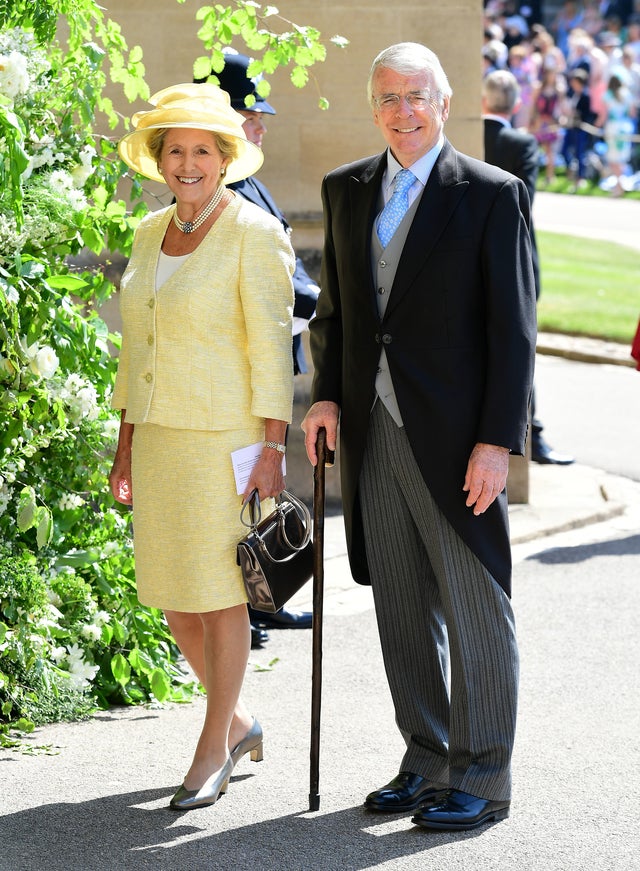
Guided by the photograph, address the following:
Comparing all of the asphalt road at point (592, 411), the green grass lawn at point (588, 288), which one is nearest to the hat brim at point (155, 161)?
the asphalt road at point (592, 411)

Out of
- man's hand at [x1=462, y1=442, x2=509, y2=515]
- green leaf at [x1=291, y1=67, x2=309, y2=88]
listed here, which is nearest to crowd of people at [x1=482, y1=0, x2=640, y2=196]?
green leaf at [x1=291, y1=67, x2=309, y2=88]

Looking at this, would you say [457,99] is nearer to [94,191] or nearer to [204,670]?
[94,191]

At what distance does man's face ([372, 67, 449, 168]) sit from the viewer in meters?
3.84

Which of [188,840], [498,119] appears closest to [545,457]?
[498,119]

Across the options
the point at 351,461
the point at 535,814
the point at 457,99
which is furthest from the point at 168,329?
the point at 457,99

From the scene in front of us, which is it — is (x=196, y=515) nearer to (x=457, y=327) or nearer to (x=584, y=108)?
(x=457, y=327)

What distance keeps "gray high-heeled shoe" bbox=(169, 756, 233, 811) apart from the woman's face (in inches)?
64.2

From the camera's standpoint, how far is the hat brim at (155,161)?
159 inches

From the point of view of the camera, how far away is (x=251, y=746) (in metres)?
4.39

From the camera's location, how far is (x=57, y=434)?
15.6 ft

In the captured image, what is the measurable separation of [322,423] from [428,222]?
662 mm

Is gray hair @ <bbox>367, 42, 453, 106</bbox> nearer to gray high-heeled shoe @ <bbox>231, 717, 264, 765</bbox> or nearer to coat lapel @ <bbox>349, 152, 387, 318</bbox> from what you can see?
coat lapel @ <bbox>349, 152, 387, 318</bbox>

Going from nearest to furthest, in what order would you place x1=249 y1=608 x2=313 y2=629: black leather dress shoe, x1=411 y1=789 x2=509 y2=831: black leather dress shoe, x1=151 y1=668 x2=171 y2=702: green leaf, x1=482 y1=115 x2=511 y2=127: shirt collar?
x1=411 y1=789 x2=509 y2=831: black leather dress shoe → x1=151 y1=668 x2=171 y2=702: green leaf → x1=249 y1=608 x2=313 y2=629: black leather dress shoe → x1=482 y1=115 x2=511 y2=127: shirt collar

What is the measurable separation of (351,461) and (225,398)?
1.30 ft
